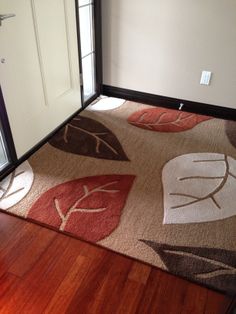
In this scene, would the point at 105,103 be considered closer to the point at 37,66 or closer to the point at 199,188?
the point at 37,66

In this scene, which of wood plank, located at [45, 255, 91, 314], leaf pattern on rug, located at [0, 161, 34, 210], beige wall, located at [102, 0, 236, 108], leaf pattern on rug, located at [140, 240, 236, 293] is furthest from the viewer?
beige wall, located at [102, 0, 236, 108]

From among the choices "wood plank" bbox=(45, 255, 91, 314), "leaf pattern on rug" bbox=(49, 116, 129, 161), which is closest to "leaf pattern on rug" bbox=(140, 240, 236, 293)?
"wood plank" bbox=(45, 255, 91, 314)

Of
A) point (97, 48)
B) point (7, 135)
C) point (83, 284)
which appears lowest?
point (83, 284)

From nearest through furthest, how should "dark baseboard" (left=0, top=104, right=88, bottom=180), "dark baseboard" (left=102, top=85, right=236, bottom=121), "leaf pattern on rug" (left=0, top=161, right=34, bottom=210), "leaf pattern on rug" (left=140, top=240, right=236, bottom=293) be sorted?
"leaf pattern on rug" (left=140, top=240, right=236, bottom=293), "leaf pattern on rug" (left=0, top=161, right=34, bottom=210), "dark baseboard" (left=0, top=104, right=88, bottom=180), "dark baseboard" (left=102, top=85, right=236, bottom=121)

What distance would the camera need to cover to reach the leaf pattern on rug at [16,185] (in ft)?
5.52

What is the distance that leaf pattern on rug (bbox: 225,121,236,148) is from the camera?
7.36 ft

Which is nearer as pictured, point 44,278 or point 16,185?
point 44,278

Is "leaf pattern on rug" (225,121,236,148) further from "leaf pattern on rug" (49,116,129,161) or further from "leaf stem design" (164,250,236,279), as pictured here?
"leaf stem design" (164,250,236,279)

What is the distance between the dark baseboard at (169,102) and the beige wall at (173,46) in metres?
0.05

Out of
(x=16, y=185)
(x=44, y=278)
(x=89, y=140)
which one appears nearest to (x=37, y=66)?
(x=89, y=140)

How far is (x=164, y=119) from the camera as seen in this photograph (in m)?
2.50

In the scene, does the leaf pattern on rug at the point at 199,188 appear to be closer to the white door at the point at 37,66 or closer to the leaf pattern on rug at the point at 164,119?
the leaf pattern on rug at the point at 164,119

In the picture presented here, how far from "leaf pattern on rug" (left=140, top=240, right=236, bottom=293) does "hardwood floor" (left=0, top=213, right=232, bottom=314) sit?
0.05m

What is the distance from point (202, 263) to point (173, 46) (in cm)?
177
